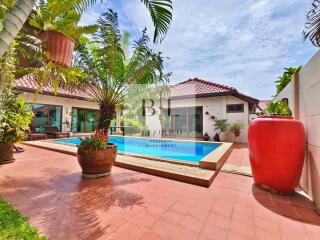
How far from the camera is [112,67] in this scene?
15.7 ft

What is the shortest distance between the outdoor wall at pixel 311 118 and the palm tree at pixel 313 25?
0.89 metres

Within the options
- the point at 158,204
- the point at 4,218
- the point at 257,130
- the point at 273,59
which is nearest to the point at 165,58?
the point at 257,130

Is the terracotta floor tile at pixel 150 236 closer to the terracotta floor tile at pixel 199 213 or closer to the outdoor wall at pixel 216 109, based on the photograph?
the terracotta floor tile at pixel 199 213

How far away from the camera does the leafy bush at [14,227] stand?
80.4 inches

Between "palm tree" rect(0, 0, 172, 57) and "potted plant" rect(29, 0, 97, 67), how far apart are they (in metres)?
0.12

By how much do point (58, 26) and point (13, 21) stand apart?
2.46 m

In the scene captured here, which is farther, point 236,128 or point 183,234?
point 236,128

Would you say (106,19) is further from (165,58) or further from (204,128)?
(204,128)

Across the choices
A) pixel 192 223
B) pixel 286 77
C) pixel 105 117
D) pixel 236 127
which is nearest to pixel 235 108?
pixel 236 127

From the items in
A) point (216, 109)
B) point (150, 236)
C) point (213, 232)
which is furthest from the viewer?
point (216, 109)

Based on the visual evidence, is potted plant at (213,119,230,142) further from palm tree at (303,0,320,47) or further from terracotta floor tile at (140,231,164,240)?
terracotta floor tile at (140,231,164,240)

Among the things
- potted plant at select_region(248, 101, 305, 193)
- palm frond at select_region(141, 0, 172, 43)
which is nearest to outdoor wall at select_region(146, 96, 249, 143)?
potted plant at select_region(248, 101, 305, 193)

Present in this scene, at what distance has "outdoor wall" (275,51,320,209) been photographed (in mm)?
3003

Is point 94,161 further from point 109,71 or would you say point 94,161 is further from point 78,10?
point 78,10
